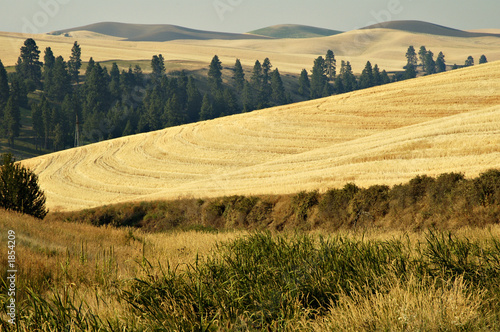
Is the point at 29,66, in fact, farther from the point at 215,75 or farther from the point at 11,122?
the point at 215,75

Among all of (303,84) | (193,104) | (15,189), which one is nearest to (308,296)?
(15,189)

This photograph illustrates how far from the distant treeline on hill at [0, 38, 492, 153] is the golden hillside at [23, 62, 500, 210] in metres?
64.9

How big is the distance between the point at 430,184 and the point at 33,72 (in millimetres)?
175499

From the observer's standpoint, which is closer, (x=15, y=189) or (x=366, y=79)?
(x=15, y=189)

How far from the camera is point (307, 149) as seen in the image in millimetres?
43594

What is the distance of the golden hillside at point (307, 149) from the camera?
30234 mm

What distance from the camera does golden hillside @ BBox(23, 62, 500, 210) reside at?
99.2 feet

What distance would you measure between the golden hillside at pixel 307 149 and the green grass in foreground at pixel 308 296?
59.6 ft

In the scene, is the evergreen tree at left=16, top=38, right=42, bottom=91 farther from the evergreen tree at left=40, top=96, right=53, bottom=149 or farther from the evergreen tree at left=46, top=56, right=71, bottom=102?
the evergreen tree at left=40, top=96, right=53, bottom=149

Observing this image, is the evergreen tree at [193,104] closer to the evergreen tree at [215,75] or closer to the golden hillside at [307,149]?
the evergreen tree at [215,75]

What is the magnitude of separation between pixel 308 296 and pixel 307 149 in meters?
37.0

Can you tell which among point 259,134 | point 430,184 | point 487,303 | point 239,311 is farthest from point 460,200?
point 259,134

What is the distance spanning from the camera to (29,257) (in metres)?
10.5

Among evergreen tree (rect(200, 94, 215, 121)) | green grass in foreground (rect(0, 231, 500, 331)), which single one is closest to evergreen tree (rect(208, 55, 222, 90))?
evergreen tree (rect(200, 94, 215, 121))
